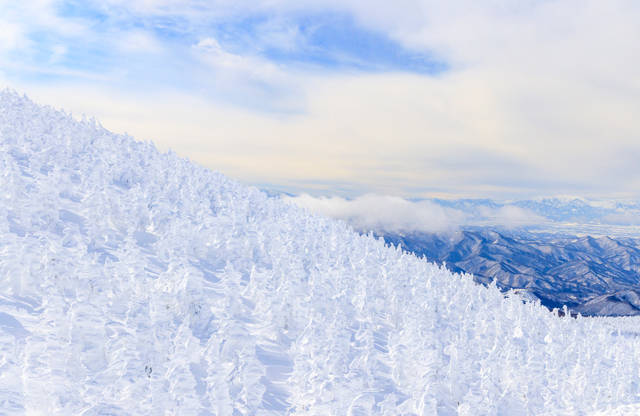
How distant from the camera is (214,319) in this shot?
29625mm

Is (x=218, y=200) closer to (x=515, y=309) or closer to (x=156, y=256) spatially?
(x=156, y=256)

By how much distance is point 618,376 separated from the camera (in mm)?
51031

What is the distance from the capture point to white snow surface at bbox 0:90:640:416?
19.6 m

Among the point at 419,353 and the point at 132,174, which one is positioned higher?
the point at 132,174

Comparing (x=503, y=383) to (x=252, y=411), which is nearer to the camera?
(x=252, y=411)

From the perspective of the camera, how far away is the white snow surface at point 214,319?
1956cm

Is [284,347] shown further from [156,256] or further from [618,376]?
[618,376]

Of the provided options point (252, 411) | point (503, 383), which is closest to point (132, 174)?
point (252, 411)

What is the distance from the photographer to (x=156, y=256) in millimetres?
37969

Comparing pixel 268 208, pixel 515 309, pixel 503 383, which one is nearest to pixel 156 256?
pixel 268 208

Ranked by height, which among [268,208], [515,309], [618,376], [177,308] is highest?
[268,208]

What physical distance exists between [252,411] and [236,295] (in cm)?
1083

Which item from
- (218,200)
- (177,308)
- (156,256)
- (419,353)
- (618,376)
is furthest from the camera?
(218,200)

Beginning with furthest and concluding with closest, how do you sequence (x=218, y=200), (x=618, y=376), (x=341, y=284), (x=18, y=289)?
1. (x=218, y=200)
2. (x=618, y=376)
3. (x=341, y=284)
4. (x=18, y=289)
